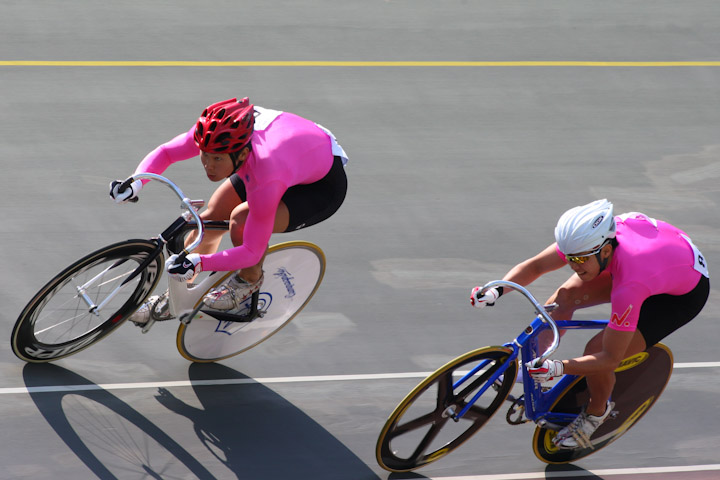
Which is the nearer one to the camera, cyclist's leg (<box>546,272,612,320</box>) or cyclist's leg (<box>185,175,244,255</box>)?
cyclist's leg (<box>546,272,612,320</box>)

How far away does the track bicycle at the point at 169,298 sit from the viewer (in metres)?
5.79

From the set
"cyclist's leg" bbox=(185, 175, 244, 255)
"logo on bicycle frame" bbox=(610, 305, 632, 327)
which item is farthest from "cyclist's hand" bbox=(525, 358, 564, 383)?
"cyclist's leg" bbox=(185, 175, 244, 255)

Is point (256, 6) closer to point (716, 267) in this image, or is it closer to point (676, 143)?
point (676, 143)

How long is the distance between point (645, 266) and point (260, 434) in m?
2.54

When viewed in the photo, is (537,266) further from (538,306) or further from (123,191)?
(123,191)

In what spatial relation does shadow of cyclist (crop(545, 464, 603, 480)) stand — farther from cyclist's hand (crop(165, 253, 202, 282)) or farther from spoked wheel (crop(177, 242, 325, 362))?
cyclist's hand (crop(165, 253, 202, 282))

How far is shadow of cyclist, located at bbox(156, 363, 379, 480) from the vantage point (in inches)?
230

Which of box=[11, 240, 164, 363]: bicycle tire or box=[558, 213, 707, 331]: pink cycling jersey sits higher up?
box=[558, 213, 707, 331]: pink cycling jersey

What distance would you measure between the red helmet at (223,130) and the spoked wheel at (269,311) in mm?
1058

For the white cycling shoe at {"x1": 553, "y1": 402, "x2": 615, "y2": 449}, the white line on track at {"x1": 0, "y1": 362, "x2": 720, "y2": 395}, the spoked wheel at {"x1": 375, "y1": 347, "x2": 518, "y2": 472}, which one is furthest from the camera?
the white line on track at {"x1": 0, "y1": 362, "x2": 720, "y2": 395}

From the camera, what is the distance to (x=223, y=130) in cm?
536

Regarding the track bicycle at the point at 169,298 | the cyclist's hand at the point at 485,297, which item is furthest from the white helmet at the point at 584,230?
the track bicycle at the point at 169,298

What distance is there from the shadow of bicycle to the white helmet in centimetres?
187

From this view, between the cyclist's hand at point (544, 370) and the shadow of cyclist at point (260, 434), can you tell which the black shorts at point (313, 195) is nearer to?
the shadow of cyclist at point (260, 434)
